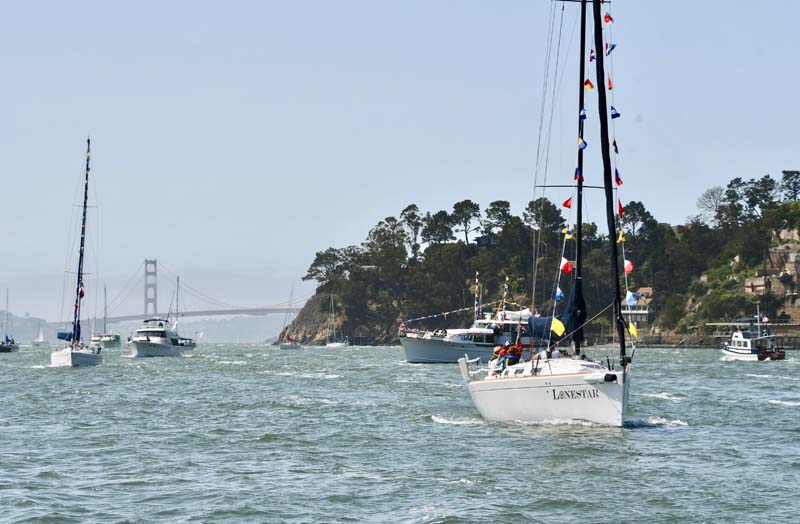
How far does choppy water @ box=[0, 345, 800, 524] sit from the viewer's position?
23.7 metres

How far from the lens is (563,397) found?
3478cm

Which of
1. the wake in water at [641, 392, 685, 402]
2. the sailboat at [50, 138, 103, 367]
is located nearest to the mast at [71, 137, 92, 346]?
the sailboat at [50, 138, 103, 367]

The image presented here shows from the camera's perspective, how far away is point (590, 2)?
40.4 metres

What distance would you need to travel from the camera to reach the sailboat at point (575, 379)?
34.1 metres

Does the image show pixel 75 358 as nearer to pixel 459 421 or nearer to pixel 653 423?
pixel 459 421

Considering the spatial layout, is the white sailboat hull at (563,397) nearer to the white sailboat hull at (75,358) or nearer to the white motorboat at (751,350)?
the white sailboat hull at (75,358)

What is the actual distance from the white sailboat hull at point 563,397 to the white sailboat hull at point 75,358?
54243 mm

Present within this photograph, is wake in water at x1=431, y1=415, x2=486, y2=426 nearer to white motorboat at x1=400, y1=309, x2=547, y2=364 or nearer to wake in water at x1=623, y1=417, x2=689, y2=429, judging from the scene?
wake in water at x1=623, y1=417, x2=689, y2=429

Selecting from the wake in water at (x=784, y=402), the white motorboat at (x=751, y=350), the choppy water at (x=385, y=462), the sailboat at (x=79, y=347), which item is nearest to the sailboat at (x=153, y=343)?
the sailboat at (x=79, y=347)

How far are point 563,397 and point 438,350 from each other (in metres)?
62.8

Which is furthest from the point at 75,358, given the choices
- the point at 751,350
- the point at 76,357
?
the point at 751,350

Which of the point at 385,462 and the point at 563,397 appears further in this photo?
the point at 563,397

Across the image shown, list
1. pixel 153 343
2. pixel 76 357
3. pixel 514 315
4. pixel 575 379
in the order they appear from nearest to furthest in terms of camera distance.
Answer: pixel 575 379
pixel 76 357
pixel 514 315
pixel 153 343

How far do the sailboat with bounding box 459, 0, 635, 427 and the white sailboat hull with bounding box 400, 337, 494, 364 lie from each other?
54364 millimetres
